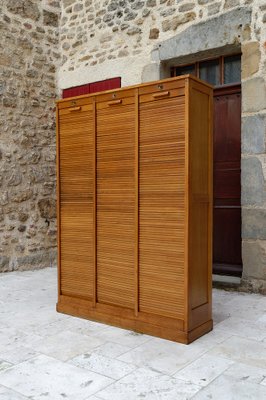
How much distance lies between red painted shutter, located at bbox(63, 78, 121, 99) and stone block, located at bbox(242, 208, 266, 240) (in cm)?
230

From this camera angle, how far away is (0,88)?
5148 millimetres

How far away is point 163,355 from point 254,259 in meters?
1.85

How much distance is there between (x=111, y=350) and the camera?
264 cm

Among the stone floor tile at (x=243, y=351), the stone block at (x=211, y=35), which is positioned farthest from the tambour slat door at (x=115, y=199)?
the stone block at (x=211, y=35)

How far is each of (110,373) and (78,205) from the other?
1466 mm

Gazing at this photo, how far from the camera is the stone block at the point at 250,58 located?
405 centimetres

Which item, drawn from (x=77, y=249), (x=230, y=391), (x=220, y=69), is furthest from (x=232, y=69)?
(x=230, y=391)

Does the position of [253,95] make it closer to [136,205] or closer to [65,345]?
[136,205]

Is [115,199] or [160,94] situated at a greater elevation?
[160,94]

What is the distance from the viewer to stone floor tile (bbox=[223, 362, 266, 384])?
87.7 inches

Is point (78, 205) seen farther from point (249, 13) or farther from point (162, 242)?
point (249, 13)

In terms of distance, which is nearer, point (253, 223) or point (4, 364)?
point (4, 364)

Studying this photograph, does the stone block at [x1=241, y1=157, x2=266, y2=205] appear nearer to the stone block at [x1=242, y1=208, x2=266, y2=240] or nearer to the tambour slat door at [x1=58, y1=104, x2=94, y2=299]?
the stone block at [x1=242, y1=208, x2=266, y2=240]

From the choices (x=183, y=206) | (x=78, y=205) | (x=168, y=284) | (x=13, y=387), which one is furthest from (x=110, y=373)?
(x=78, y=205)
